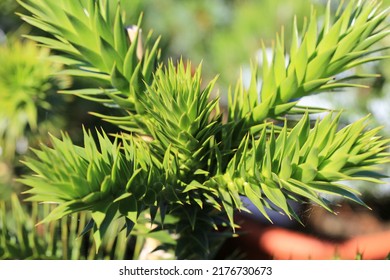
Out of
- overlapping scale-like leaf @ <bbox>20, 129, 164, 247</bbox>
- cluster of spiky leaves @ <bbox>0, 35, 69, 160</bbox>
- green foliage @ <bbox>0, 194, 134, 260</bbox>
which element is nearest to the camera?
overlapping scale-like leaf @ <bbox>20, 129, 164, 247</bbox>

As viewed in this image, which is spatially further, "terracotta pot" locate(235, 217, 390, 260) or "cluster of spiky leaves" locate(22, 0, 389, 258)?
"terracotta pot" locate(235, 217, 390, 260)

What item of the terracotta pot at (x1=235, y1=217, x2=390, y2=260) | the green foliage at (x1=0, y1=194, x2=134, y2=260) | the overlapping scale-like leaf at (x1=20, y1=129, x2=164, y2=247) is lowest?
the terracotta pot at (x1=235, y1=217, x2=390, y2=260)

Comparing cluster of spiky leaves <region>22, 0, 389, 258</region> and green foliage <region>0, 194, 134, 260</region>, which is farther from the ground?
cluster of spiky leaves <region>22, 0, 389, 258</region>

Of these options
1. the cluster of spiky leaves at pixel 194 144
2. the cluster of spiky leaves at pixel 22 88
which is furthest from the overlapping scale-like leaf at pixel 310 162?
the cluster of spiky leaves at pixel 22 88

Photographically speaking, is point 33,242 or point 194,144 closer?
point 194,144

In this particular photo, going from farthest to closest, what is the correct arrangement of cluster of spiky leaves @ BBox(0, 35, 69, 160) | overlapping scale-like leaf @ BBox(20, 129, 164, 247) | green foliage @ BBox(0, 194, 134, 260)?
1. cluster of spiky leaves @ BBox(0, 35, 69, 160)
2. green foliage @ BBox(0, 194, 134, 260)
3. overlapping scale-like leaf @ BBox(20, 129, 164, 247)

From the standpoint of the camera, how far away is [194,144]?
248 mm

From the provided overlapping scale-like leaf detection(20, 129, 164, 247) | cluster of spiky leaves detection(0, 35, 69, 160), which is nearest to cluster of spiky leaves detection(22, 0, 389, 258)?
overlapping scale-like leaf detection(20, 129, 164, 247)

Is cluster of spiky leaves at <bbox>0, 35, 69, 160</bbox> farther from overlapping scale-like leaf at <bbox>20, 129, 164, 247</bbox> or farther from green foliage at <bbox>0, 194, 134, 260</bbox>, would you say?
overlapping scale-like leaf at <bbox>20, 129, 164, 247</bbox>

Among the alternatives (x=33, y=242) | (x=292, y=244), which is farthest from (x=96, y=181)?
(x=292, y=244)

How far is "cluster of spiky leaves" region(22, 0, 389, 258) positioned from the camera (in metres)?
0.22

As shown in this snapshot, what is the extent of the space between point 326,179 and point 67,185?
0.40 feet

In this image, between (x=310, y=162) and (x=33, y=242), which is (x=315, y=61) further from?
(x=33, y=242)
